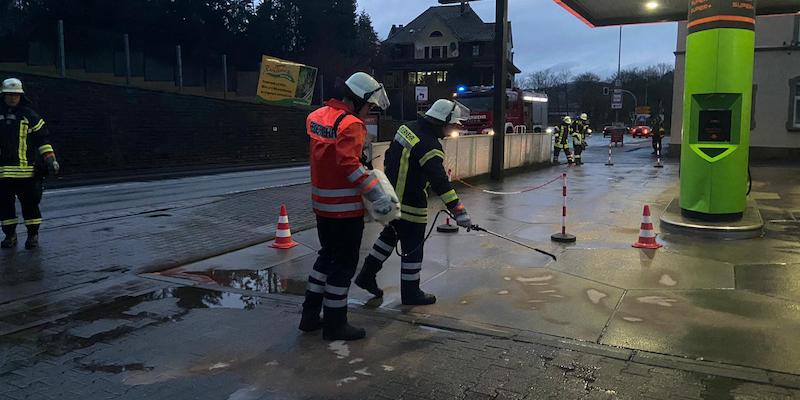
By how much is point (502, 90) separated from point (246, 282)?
39.0 feet

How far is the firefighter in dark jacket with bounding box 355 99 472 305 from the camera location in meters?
5.62

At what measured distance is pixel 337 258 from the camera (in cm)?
484

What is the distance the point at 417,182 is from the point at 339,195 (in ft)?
3.95

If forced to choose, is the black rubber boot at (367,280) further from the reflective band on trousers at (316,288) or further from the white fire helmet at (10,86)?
the white fire helmet at (10,86)

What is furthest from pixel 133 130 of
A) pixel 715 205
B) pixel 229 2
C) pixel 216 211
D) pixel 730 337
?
pixel 730 337

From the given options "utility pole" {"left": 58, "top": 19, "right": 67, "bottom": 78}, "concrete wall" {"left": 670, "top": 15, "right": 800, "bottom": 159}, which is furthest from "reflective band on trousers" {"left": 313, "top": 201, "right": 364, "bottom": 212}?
"concrete wall" {"left": 670, "top": 15, "right": 800, "bottom": 159}

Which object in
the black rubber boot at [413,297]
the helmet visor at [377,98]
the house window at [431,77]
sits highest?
the house window at [431,77]

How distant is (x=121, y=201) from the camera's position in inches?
518

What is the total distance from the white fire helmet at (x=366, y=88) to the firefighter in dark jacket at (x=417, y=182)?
0.83 m

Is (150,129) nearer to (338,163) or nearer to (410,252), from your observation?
(410,252)

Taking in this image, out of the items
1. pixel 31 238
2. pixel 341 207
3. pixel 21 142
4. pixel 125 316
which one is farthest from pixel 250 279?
pixel 21 142

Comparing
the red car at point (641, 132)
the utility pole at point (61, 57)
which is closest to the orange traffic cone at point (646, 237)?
the utility pole at point (61, 57)

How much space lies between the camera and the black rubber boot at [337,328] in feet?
15.7

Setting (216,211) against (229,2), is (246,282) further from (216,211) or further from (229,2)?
(229,2)
